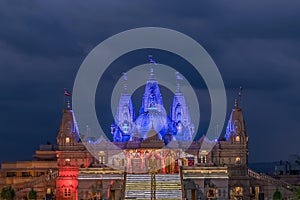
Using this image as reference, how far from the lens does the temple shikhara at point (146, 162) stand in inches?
3287

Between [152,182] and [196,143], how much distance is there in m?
24.4

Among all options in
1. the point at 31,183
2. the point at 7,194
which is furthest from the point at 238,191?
the point at 7,194

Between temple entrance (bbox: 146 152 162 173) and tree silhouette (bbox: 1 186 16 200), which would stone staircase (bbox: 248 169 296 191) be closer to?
temple entrance (bbox: 146 152 162 173)

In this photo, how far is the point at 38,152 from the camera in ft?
357

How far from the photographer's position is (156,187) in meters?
72.9

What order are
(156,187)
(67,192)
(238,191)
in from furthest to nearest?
(238,191)
(67,192)
(156,187)

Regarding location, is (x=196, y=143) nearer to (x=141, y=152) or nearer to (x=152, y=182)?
(x=141, y=152)

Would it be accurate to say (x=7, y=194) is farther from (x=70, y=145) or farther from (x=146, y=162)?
(x=146, y=162)

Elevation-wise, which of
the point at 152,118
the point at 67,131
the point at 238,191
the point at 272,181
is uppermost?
the point at 152,118

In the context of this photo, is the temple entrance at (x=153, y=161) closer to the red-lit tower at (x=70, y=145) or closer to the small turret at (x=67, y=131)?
the red-lit tower at (x=70, y=145)

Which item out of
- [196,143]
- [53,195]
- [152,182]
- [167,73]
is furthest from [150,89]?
[152,182]

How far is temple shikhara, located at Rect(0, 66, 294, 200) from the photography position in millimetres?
83500

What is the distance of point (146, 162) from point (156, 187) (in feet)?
75.4

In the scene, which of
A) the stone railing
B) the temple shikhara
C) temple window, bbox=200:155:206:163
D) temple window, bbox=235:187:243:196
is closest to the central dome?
the temple shikhara
